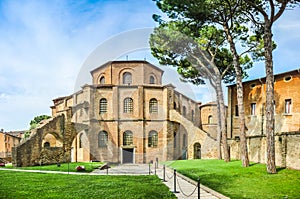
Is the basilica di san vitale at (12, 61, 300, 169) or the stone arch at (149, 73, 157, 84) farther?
the stone arch at (149, 73, 157, 84)

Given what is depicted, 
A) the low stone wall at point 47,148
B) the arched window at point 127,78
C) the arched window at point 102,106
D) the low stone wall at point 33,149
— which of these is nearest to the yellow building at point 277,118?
the arched window at point 127,78

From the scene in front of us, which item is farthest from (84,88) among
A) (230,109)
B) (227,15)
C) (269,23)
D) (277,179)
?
(277,179)

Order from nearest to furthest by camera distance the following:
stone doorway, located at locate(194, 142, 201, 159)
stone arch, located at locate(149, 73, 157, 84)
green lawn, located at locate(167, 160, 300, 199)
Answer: green lawn, located at locate(167, 160, 300, 199), stone doorway, located at locate(194, 142, 201, 159), stone arch, located at locate(149, 73, 157, 84)

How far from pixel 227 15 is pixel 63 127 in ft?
64.5

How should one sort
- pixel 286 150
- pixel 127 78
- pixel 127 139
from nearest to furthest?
pixel 286 150
pixel 127 139
pixel 127 78

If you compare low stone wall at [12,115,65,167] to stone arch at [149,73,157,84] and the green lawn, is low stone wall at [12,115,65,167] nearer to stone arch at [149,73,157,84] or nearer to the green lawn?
stone arch at [149,73,157,84]

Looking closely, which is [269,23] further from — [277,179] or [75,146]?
[75,146]

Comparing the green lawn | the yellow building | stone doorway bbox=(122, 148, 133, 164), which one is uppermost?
the yellow building

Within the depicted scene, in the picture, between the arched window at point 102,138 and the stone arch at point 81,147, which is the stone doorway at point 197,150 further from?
the stone arch at point 81,147

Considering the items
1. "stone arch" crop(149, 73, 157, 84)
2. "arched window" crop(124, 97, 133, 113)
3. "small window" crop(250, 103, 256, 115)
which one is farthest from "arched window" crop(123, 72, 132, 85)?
"small window" crop(250, 103, 256, 115)

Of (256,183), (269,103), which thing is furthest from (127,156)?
(256,183)

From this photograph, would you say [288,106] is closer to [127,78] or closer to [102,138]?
[127,78]

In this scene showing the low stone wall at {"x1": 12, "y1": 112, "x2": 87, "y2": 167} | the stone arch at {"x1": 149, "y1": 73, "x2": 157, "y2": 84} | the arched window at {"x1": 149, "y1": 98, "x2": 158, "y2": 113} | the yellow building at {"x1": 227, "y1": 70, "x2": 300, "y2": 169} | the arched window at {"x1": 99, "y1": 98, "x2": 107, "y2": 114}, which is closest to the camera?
the yellow building at {"x1": 227, "y1": 70, "x2": 300, "y2": 169}

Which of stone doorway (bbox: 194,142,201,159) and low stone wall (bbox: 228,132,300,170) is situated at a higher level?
low stone wall (bbox: 228,132,300,170)
